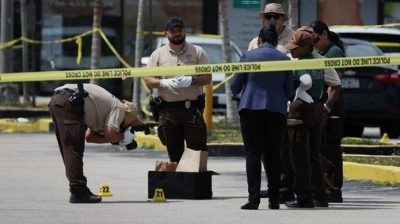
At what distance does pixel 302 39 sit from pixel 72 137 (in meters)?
2.29

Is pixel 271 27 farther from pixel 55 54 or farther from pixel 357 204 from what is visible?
pixel 55 54

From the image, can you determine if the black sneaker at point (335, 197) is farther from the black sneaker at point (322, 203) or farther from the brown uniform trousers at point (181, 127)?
the brown uniform trousers at point (181, 127)

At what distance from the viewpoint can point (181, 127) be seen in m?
14.2

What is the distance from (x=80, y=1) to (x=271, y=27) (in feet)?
67.9

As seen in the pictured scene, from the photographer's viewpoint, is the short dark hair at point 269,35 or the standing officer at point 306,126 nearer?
the short dark hair at point 269,35

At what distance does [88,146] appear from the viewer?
21.9m

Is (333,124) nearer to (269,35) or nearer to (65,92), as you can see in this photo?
(269,35)

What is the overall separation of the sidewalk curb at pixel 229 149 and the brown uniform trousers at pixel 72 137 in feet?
12.3

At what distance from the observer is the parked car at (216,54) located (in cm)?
2667

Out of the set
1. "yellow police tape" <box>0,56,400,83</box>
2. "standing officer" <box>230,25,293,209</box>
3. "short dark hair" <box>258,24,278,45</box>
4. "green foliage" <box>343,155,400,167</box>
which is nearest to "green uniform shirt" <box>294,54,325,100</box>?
"yellow police tape" <box>0,56,400,83</box>

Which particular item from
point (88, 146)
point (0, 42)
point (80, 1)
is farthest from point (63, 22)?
point (88, 146)

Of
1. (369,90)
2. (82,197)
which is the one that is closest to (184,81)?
(82,197)

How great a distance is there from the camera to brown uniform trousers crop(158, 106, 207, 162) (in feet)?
46.2

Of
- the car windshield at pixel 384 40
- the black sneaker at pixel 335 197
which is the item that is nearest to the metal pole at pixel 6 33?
the car windshield at pixel 384 40
